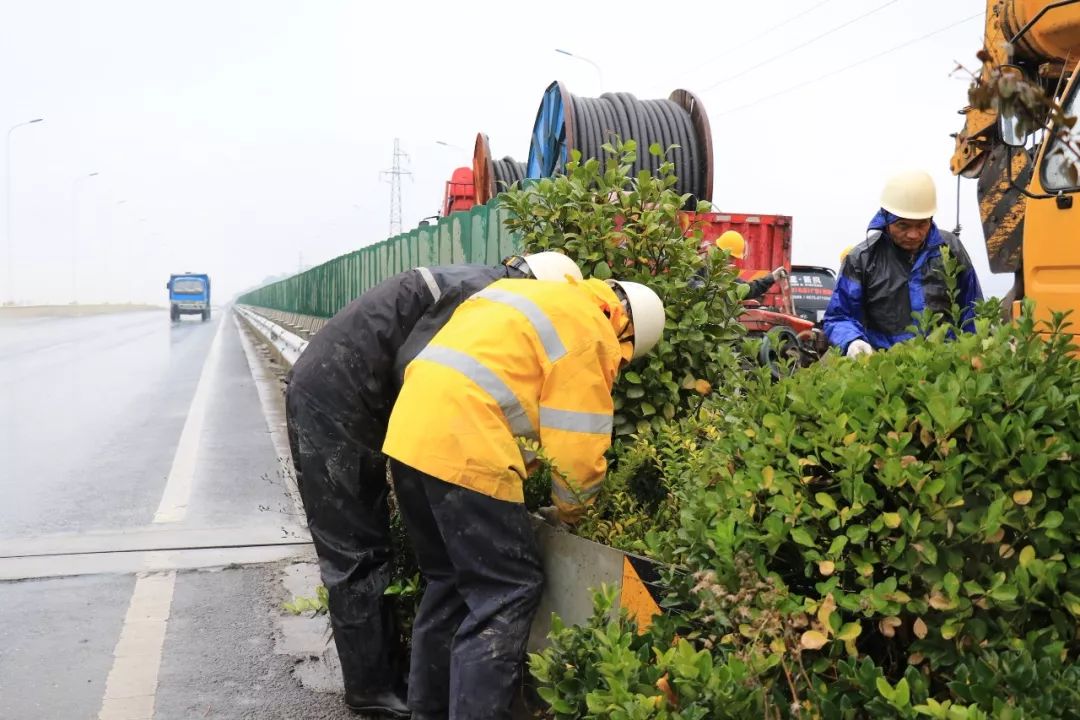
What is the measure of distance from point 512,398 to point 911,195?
8.83 feet

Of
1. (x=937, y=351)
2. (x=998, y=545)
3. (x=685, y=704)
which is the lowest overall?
(x=685, y=704)

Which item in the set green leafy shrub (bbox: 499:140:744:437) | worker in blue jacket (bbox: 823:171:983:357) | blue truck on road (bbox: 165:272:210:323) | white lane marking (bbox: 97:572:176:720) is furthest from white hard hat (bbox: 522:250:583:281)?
blue truck on road (bbox: 165:272:210:323)

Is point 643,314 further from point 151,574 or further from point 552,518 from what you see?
point 151,574

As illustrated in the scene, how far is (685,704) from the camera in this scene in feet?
A: 7.77

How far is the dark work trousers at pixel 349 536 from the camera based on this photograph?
414 centimetres

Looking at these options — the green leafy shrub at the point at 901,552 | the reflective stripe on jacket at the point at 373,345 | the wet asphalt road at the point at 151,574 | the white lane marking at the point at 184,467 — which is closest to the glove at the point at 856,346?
the reflective stripe on jacket at the point at 373,345

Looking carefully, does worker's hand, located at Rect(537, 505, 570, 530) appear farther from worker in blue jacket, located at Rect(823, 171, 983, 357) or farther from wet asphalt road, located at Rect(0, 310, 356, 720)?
worker in blue jacket, located at Rect(823, 171, 983, 357)

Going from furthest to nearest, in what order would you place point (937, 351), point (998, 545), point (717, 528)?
point (937, 351) < point (717, 528) < point (998, 545)

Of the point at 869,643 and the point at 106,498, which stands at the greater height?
the point at 869,643

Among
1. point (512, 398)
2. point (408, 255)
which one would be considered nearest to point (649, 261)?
point (512, 398)

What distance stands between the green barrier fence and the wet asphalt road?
7.08 ft

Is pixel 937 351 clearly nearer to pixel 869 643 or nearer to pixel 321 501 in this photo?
pixel 869 643

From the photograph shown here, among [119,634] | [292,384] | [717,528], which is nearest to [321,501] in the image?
[292,384]

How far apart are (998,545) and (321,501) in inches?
104
